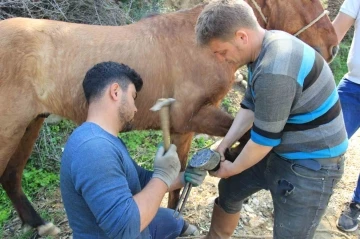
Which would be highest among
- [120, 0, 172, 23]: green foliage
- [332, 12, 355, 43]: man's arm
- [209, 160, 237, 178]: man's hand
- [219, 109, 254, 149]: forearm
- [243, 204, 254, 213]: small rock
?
[332, 12, 355, 43]: man's arm

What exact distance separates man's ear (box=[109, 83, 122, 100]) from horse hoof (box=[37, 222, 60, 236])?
7.25ft

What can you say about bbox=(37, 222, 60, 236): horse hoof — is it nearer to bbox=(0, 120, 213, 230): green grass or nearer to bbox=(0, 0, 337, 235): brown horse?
bbox=(0, 120, 213, 230): green grass

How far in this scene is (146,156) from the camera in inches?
194

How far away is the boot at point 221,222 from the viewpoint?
311 centimetres

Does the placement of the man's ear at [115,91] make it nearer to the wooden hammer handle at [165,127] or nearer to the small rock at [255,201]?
the wooden hammer handle at [165,127]

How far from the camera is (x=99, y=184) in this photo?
5.93 feet

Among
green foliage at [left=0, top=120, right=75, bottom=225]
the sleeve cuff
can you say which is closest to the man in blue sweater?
the sleeve cuff

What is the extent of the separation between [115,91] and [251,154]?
831 mm

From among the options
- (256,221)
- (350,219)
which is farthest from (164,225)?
(350,219)

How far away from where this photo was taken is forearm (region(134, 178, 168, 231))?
199cm

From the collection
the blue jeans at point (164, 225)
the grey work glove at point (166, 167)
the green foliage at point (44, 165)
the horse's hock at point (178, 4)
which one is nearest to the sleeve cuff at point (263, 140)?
the grey work glove at point (166, 167)

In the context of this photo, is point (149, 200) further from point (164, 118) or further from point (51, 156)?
point (51, 156)

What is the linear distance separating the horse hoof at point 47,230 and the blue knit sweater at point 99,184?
189cm

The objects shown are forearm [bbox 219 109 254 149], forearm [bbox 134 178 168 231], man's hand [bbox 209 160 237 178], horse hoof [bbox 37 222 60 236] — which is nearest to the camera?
forearm [bbox 134 178 168 231]
